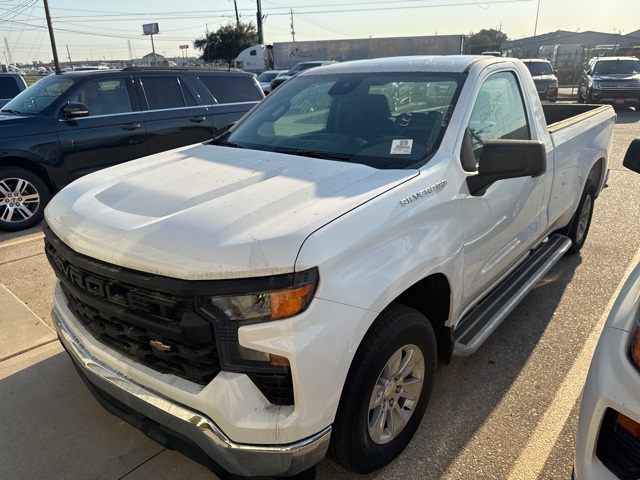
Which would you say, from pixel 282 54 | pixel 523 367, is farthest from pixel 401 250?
pixel 282 54

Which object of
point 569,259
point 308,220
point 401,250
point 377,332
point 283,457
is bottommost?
point 569,259

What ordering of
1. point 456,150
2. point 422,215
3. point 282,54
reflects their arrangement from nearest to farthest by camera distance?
point 422,215 → point 456,150 → point 282,54

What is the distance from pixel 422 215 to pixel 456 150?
0.55 metres

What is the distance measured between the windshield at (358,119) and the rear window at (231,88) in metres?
4.30

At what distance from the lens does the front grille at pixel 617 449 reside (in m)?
1.59

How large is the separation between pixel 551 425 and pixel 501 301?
2.68 ft

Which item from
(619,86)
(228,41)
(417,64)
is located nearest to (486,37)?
(228,41)

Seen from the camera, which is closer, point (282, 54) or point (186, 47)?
point (186, 47)

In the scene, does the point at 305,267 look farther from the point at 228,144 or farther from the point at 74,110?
the point at 74,110

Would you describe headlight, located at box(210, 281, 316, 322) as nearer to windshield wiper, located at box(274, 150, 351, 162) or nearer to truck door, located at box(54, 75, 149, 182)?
windshield wiper, located at box(274, 150, 351, 162)

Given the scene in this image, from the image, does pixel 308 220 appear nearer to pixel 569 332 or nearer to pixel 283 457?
pixel 283 457

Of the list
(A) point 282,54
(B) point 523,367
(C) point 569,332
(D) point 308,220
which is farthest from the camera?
(A) point 282,54

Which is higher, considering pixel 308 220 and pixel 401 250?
pixel 308 220

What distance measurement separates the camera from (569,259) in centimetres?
493
